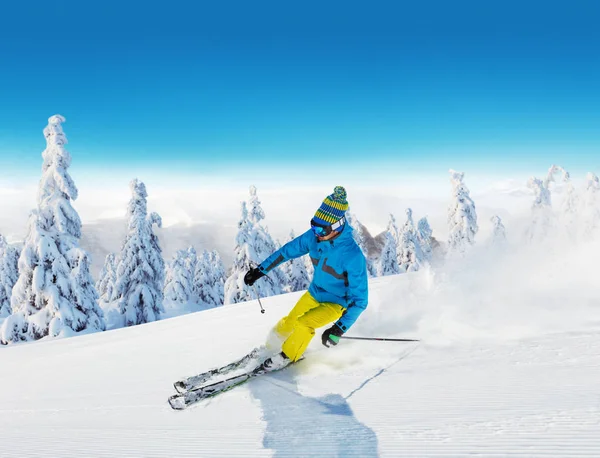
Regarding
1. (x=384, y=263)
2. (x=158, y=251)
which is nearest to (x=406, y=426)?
(x=158, y=251)

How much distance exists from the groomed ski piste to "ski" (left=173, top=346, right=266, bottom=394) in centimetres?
34

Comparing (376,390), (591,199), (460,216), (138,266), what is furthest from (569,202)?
(376,390)

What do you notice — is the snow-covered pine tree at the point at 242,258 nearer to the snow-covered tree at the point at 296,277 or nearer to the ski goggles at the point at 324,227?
the snow-covered tree at the point at 296,277

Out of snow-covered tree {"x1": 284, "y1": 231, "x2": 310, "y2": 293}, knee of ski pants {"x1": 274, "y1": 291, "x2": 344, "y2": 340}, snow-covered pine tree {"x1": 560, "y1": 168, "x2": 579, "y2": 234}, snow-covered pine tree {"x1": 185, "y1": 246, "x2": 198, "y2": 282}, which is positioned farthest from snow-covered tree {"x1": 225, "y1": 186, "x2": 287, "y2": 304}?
snow-covered pine tree {"x1": 560, "y1": 168, "x2": 579, "y2": 234}

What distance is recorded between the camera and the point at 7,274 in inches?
1245

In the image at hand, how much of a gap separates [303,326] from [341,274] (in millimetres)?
850

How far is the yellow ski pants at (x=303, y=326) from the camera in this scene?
5.34 meters

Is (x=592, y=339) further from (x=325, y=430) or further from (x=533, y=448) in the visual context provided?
(x=325, y=430)

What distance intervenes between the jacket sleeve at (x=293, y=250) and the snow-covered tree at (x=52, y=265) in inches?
693

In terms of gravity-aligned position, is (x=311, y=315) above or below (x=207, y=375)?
above

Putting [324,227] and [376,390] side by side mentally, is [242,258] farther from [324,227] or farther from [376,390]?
[376,390]

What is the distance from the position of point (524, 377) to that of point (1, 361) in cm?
1245

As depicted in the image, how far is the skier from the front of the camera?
5.32 m

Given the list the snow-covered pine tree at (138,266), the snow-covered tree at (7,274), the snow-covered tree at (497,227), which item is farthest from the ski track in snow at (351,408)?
the snow-covered tree at (497,227)
